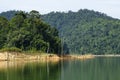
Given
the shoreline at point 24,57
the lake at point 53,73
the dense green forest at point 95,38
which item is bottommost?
the lake at point 53,73

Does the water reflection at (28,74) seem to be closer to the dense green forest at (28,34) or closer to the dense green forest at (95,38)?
the dense green forest at (28,34)

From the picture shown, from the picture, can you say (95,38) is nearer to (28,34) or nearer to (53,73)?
(28,34)

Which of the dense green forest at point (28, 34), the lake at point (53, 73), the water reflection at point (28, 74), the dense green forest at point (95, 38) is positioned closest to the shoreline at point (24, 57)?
the dense green forest at point (28, 34)

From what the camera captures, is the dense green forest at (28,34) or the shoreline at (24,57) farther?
the dense green forest at (28,34)

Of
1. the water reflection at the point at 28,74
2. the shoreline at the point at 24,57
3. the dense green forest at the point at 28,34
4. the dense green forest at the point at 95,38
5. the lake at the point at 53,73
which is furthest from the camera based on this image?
the dense green forest at the point at 95,38

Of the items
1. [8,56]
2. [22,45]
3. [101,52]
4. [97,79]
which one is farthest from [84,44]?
[97,79]

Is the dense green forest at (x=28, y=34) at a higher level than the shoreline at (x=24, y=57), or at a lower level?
higher

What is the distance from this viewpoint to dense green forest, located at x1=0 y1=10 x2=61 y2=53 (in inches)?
3391

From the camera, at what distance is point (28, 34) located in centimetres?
8688

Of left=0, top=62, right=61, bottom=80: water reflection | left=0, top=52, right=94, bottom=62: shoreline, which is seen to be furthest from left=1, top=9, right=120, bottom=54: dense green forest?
left=0, top=62, right=61, bottom=80: water reflection

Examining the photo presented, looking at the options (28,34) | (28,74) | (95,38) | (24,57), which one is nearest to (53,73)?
(28,74)

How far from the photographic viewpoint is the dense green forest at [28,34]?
283 feet

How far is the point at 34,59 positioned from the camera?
266ft

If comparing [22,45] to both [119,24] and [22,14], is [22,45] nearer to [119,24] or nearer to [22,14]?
[22,14]
